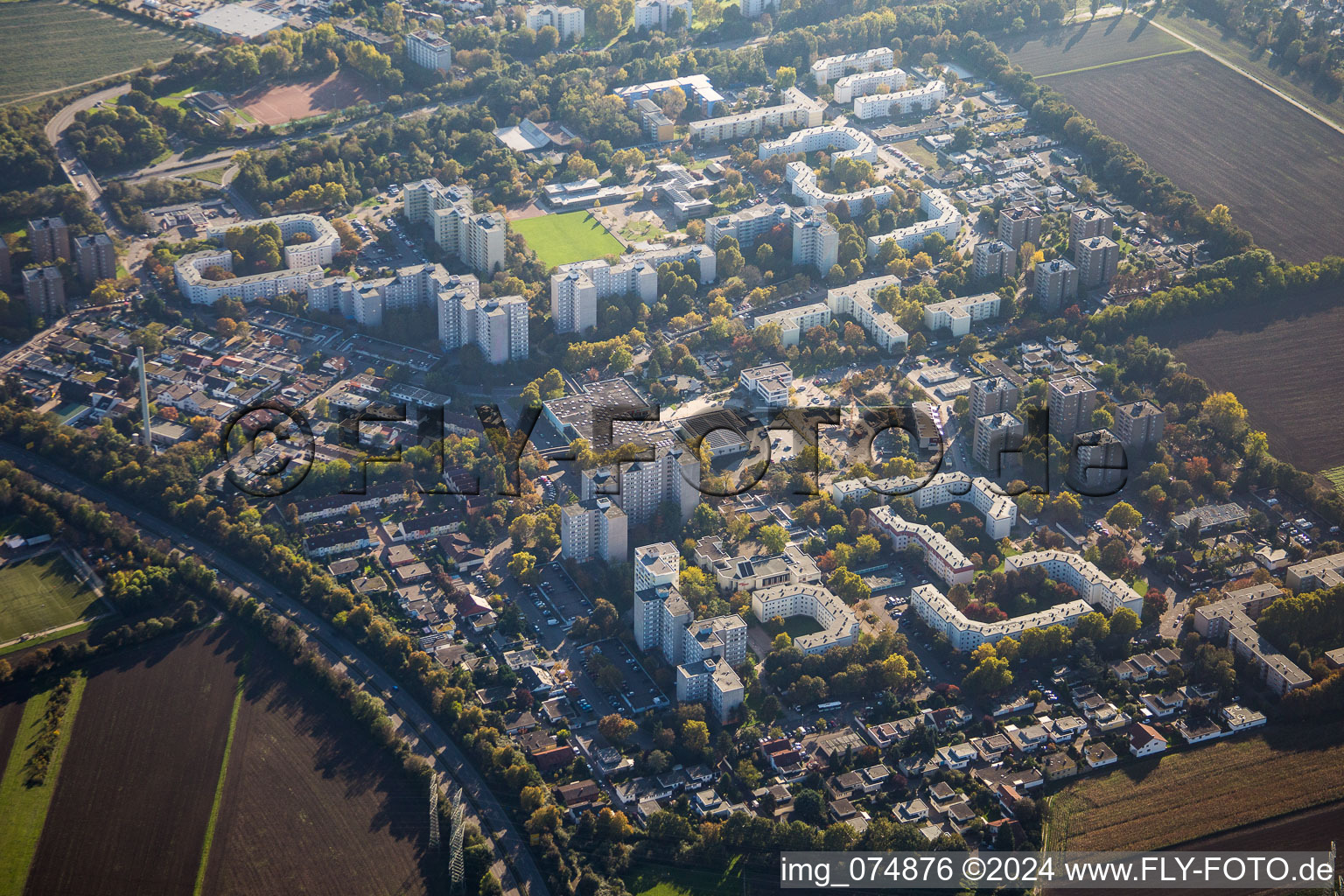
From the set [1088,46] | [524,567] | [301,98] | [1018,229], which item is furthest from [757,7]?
[524,567]

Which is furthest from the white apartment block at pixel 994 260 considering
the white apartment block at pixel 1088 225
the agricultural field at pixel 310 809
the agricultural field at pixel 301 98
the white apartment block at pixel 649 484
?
the agricultural field at pixel 310 809

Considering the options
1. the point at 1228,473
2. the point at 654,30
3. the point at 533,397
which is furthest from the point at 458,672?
the point at 654,30

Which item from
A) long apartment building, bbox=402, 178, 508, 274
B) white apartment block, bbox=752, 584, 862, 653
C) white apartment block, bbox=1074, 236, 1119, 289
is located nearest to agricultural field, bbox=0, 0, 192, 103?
long apartment building, bbox=402, 178, 508, 274

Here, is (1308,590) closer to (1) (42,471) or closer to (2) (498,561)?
(2) (498,561)

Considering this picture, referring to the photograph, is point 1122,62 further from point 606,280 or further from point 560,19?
point 606,280

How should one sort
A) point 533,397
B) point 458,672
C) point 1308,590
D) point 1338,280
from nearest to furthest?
point 458,672 → point 1308,590 → point 533,397 → point 1338,280

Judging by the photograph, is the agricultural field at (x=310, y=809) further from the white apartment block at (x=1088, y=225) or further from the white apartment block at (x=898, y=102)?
the white apartment block at (x=898, y=102)
